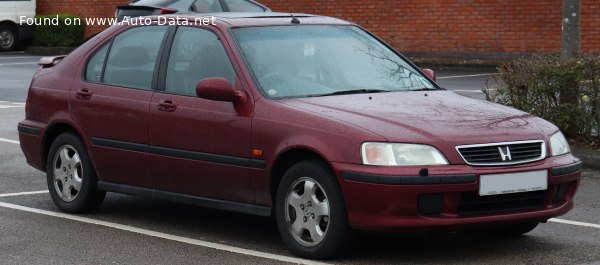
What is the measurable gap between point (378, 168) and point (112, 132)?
2.39 m

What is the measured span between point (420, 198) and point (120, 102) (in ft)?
8.40

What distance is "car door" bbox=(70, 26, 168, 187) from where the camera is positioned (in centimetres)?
848

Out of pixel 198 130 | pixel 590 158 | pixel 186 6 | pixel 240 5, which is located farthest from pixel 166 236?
pixel 240 5

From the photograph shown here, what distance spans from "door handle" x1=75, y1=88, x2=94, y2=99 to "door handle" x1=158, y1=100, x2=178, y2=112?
816 mm

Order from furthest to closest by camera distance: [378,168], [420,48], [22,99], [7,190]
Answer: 1. [420,48]
2. [22,99]
3. [7,190]
4. [378,168]

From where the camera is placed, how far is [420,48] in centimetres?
2664

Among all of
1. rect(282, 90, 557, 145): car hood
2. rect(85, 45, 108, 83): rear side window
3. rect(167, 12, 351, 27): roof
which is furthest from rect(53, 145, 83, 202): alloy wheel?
rect(282, 90, 557, 145): car hood

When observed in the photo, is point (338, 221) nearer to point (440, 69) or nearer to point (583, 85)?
point (583, 85)

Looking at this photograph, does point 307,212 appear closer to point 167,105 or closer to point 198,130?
point 198,130

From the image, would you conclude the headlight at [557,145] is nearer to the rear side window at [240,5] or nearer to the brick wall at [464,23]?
the rear side window at [240,5]

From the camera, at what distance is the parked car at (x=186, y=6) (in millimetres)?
19422

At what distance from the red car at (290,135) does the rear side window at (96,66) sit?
0.07 ft

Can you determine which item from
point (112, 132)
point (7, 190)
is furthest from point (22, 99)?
point (112, 132)

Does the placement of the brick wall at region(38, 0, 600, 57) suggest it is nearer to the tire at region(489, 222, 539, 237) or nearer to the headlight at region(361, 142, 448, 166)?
the tire at region(489, 222, 539, 237)
